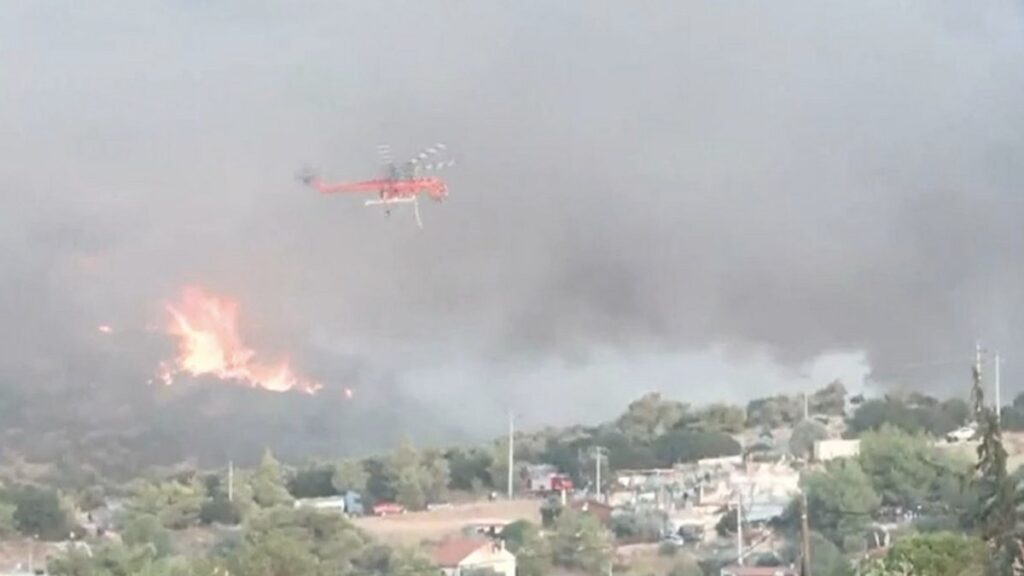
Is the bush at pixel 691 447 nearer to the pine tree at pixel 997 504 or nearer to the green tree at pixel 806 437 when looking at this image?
the green tree at pixel 806 437

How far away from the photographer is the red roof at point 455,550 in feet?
165

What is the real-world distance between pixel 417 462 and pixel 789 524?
70.5ft

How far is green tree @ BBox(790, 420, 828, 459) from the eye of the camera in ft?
242

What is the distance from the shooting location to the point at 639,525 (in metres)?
61.6

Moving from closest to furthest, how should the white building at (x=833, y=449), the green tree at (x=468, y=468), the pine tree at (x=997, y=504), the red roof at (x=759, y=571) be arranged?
the pine tree at (x=997, y=504), the red roof at (x=759, y=571), the white building at (x=833, y=449), the green tree at (x=468, y=468)

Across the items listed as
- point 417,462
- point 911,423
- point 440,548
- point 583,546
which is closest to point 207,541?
point 440,548

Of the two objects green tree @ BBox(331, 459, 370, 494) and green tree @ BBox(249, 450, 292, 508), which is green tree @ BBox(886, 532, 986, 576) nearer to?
Result: green tree @ BBox(249, 450, 292, 508)

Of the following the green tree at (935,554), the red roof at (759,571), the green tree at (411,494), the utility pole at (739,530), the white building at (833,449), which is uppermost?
the white building at (833,449)

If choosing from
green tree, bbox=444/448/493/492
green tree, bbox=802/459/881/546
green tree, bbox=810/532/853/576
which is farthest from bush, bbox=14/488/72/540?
green tree, bbox=810/532/853/576

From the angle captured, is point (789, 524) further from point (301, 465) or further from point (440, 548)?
point (301, 465)

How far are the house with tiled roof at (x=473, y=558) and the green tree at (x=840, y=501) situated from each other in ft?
32.0

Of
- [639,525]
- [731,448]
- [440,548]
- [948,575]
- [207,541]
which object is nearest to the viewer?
[948,575]

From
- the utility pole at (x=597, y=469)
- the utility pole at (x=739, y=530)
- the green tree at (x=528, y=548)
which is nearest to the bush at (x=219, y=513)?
the green tree at (x=528, y=548)

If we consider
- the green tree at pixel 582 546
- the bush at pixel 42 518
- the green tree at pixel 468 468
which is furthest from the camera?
the green tree at pixel 468 468
